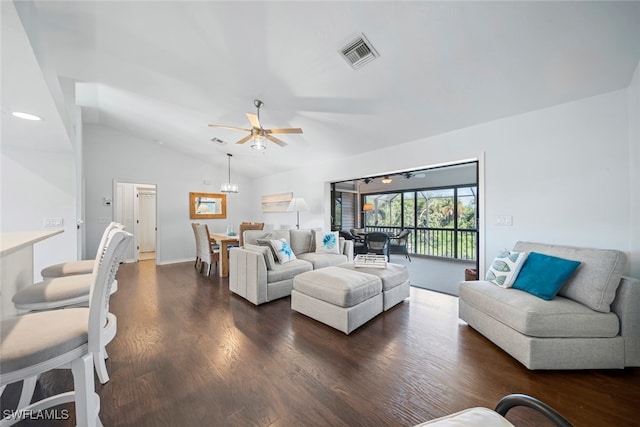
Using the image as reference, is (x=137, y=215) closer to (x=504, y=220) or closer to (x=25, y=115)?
(x=25, y=115)

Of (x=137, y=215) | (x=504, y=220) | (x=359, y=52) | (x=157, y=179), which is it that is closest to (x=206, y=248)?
(x=157, y=179)

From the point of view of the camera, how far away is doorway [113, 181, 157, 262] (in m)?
6.17

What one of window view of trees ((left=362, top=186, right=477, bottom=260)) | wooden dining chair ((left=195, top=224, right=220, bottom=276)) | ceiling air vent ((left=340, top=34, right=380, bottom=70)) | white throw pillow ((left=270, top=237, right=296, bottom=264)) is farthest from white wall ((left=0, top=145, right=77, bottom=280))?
window view of trees ((left=362, top=186, right=477, bottom=260))

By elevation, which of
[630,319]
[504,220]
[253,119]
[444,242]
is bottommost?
[444,242]

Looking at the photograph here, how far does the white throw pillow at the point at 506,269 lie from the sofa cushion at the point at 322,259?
2.16m

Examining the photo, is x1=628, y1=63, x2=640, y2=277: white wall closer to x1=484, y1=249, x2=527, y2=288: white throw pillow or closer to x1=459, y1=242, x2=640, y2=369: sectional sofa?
x1=459, y1=242, x2=640, y2=369: sectional sofa

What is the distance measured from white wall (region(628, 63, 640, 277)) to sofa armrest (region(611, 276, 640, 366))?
27.8 inches

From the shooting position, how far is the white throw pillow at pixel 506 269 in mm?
2273

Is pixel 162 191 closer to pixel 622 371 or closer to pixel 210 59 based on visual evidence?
pixel 210 59

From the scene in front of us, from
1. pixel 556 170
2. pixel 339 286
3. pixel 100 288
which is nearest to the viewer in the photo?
pixel 100 288

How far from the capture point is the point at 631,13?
170 cm

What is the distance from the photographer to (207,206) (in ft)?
21.9

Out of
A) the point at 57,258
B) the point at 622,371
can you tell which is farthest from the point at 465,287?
the point at 57,258

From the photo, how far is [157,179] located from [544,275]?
731 cm
